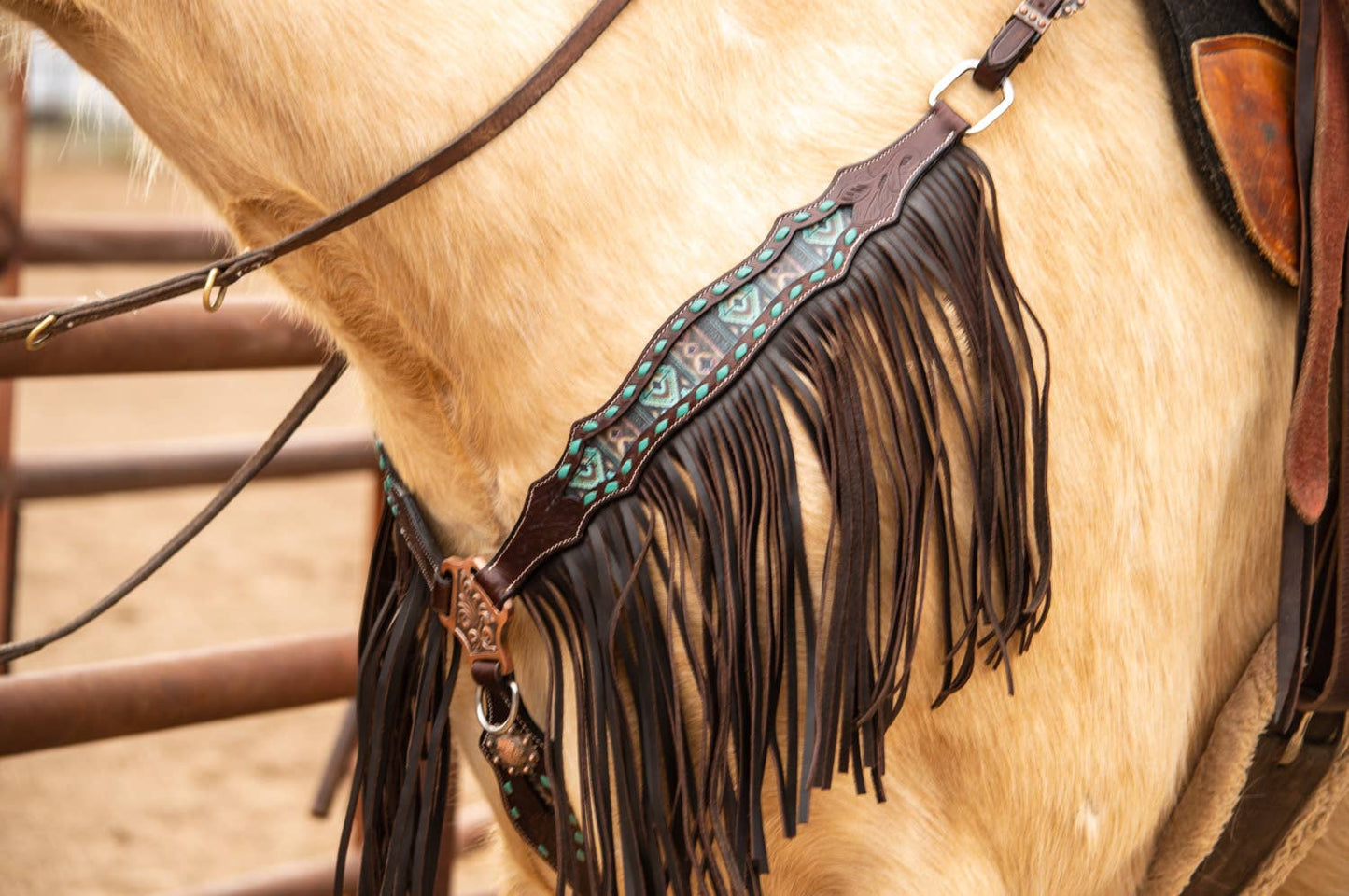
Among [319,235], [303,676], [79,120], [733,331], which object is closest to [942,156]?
[733,331]

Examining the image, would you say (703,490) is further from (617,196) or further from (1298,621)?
(1298,621)

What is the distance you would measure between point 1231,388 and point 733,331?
0.41 m

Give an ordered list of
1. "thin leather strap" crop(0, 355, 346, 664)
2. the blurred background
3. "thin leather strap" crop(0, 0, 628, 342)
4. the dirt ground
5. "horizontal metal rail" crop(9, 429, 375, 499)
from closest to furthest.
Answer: "thin leather strap" crop(0, 0, 628, 342), "thin leather strap" crop(0, 355, 346, 664), the blurred background, "horizontal metal rail" crop(9, 429, 375, 499), the dirt ground

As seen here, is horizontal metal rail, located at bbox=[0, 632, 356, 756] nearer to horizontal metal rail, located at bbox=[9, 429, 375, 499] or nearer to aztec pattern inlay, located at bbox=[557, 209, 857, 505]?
horizontal metal rail, located at bbox=[9, 429, 375, 499]

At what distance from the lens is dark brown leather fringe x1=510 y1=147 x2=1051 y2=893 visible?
35.2 inches

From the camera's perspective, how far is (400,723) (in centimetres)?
112

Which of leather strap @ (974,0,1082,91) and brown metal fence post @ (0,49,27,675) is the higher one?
brown metal fence post @ (0,49,27,675)

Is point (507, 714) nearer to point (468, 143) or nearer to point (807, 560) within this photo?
point (807, 560)

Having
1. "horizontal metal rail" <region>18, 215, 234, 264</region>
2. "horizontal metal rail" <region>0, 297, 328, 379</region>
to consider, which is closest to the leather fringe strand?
"horizontal metal rail" <region>0, 297, 328, 379</region>

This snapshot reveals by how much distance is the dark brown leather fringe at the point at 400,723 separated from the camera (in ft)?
3.53

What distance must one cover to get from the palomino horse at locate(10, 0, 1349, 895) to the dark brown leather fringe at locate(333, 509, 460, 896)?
98 millimetres

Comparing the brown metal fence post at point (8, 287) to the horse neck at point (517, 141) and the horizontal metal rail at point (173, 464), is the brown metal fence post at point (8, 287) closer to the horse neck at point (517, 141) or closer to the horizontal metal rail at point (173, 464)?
the horizontal metal rail at point (173, 464)

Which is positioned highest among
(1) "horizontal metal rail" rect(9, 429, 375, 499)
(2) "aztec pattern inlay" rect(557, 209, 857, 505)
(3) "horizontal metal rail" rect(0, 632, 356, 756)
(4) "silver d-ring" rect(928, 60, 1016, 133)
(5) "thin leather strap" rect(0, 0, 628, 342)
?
(1) "horizontal metal rail" rect(9, 429, 375, 499)

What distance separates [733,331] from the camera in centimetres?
89
